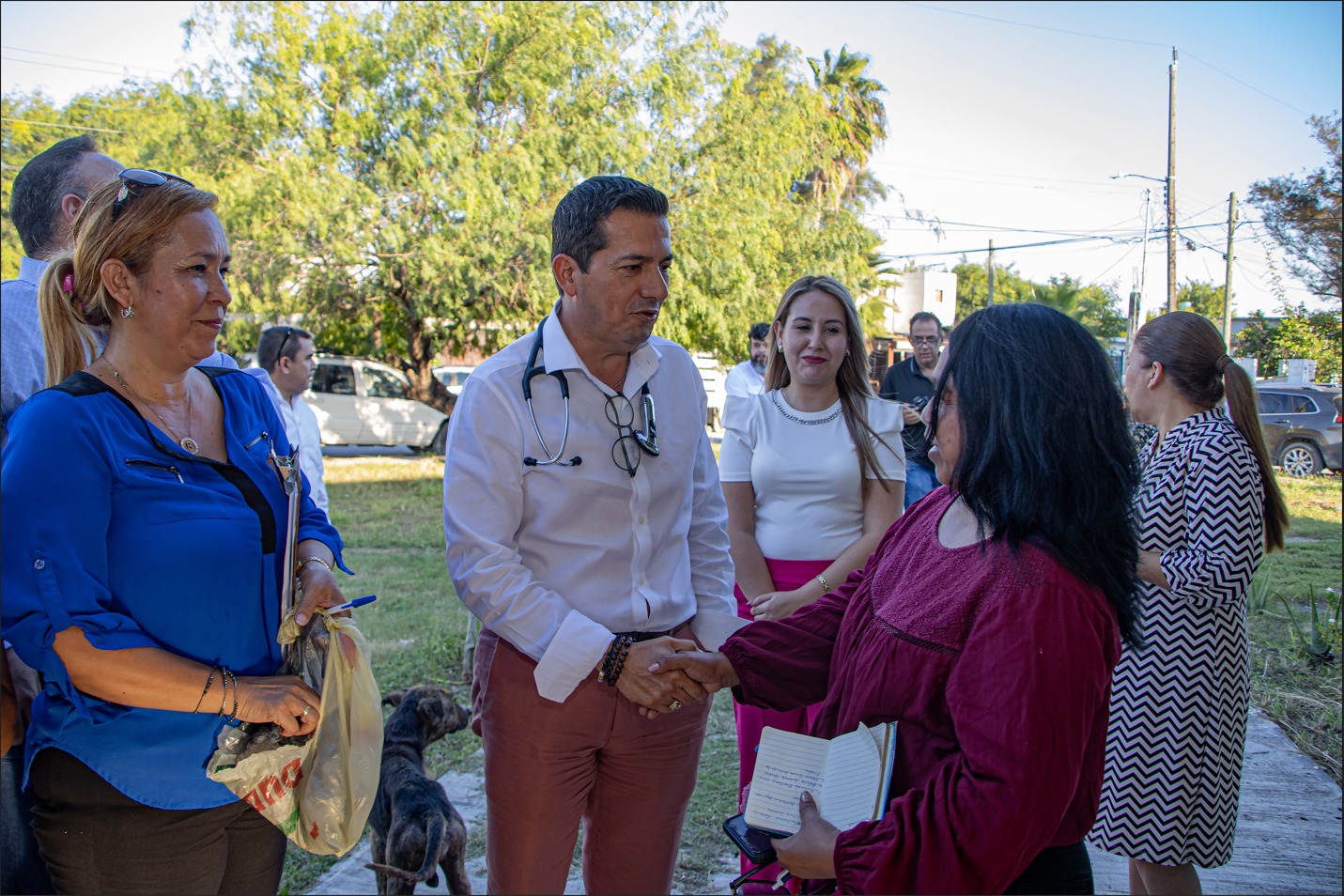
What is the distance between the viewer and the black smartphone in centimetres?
188

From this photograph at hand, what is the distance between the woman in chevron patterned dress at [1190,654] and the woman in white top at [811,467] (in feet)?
3.05

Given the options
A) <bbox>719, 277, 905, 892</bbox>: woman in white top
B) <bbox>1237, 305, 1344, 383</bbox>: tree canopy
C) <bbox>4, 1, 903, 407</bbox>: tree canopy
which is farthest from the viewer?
<bbox>4, 1, 903, 407</bbox>: tree canopy

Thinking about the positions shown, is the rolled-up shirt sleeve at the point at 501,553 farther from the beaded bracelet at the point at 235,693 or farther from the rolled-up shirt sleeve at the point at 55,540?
the rolled-up shirt sleeve at the point at 55,540

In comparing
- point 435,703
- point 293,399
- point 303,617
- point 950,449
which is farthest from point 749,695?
point 293,399

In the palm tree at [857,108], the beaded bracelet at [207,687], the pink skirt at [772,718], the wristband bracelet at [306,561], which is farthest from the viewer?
the palm tree at [857,108]

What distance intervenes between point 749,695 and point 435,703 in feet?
6.64

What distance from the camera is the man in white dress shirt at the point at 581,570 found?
7.82 ft

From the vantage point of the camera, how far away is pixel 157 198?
6.48 ft

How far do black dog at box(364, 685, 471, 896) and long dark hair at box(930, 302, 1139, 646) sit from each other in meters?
2.15

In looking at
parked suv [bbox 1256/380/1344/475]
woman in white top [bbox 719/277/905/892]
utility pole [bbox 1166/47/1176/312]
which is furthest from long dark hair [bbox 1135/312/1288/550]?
utility pole [bbox 1166/47/1176/312]

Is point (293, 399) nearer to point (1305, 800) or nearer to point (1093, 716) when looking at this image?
point (1093, 716)

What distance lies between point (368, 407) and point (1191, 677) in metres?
18.1

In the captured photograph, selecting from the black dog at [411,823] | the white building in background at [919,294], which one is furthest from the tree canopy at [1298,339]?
the white building in background at [919,294]

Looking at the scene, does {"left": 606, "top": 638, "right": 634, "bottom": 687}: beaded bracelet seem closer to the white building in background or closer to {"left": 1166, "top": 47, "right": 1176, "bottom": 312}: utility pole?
{"left": 1166, "top": 47, "right": 1176, "bottom": 312}: utility pole
